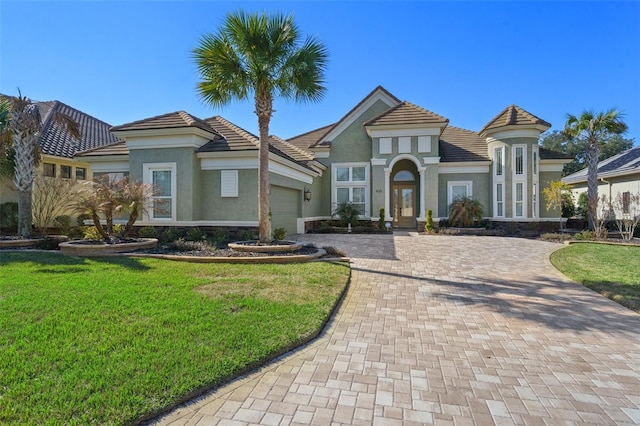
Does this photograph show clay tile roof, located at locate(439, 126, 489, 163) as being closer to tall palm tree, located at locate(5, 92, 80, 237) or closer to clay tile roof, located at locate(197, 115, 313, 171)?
clay tile roof, located at locate(197, 115, 313, 171)

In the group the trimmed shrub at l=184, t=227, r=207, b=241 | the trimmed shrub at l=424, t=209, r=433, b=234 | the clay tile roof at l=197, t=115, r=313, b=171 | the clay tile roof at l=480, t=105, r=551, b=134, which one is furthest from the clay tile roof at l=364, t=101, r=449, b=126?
the trimmed shrub at l=184, t=227, r=207, b=241

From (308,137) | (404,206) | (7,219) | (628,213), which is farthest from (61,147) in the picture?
(628,213)

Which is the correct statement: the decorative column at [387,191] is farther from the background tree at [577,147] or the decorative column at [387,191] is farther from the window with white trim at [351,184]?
the background tree at [577,147]

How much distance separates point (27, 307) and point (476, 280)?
858cm

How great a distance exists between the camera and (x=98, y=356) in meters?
3.72

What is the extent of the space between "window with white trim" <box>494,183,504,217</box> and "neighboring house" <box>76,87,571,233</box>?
0.06 meters

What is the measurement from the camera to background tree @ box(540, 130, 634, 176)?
41.3 m

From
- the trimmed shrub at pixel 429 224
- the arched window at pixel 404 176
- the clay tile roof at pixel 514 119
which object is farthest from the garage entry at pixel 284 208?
the clay tile roof at pixel 514 119

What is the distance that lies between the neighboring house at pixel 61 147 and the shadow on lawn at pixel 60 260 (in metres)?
7.92

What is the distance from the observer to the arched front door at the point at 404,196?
72.6 ft

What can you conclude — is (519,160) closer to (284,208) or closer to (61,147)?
(284,208)

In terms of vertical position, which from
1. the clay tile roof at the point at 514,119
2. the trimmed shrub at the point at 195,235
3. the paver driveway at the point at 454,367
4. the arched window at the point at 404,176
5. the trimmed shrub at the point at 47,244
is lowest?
the paver driveway at the point at 454,367

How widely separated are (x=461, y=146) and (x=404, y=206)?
17.2 feet

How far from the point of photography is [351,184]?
21859 mm
